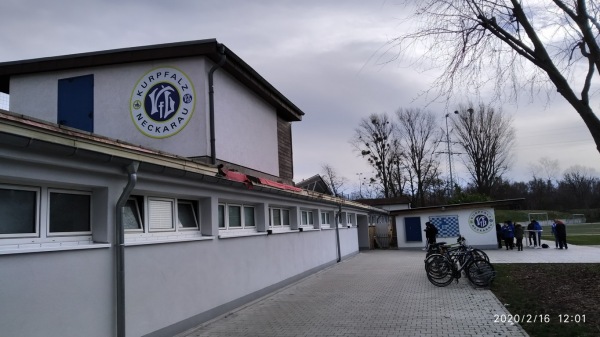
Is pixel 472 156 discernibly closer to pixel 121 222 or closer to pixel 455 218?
pixel 455 218

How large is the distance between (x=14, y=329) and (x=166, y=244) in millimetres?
2790

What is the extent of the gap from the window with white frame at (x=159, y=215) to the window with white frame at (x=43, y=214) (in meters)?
0.79

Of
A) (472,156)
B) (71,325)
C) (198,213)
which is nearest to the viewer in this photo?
(71,325)

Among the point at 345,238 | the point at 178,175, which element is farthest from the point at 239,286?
the point at 345,238

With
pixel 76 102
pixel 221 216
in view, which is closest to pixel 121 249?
pixel 221 216

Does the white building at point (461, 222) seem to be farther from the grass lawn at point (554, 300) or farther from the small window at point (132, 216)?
the small window at point (132, 216)

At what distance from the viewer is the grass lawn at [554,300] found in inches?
274

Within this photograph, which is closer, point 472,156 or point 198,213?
point 198,213

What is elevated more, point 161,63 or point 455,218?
point 161,63

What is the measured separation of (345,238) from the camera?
22.7 m

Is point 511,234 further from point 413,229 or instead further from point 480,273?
point 480,273

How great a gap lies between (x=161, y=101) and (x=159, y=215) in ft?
15.6

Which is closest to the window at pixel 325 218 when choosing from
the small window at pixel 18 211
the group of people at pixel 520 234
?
the group of people at pixel 520 234

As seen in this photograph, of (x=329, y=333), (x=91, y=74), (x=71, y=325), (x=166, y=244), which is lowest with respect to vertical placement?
(x=329, y=333)
